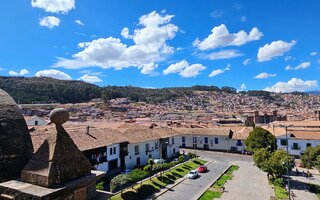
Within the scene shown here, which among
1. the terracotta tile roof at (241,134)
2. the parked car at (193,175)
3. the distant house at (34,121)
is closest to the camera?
the parked car at (193,175)

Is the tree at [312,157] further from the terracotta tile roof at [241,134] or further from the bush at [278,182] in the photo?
the terracotta tile roof at [241,134]

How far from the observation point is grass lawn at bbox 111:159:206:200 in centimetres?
3159

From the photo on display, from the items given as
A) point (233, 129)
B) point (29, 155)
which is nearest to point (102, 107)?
point (233, 129)

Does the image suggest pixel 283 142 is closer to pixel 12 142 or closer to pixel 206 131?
pixel 206 131

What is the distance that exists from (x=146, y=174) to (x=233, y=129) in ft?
113

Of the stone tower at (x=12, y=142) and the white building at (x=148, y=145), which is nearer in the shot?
the stone tower at (x=12, y=142)

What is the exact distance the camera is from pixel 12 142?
471cm

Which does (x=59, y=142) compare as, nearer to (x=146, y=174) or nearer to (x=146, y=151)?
(x=146, y=174)

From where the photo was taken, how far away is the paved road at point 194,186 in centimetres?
3262

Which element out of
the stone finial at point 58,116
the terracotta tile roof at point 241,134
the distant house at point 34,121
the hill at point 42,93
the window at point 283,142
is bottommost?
the window at point 283,142

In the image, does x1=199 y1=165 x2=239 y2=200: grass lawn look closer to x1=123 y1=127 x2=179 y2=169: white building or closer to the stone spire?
x1=123 y1=127 x2=179 y2=169: white building

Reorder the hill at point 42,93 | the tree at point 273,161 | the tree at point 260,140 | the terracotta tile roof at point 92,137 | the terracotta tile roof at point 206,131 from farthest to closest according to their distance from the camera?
the hill at point 42,93
the terracotta tile roof at point 206,131
the tree at point 260,140
the tree at point 273,161
the terracotta tile roof at point 92,137

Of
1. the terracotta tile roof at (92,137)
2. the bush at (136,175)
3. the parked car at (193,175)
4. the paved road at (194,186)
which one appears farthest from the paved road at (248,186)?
the terracotta tile roof at (92,137)

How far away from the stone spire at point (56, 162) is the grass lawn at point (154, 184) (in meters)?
27.9
